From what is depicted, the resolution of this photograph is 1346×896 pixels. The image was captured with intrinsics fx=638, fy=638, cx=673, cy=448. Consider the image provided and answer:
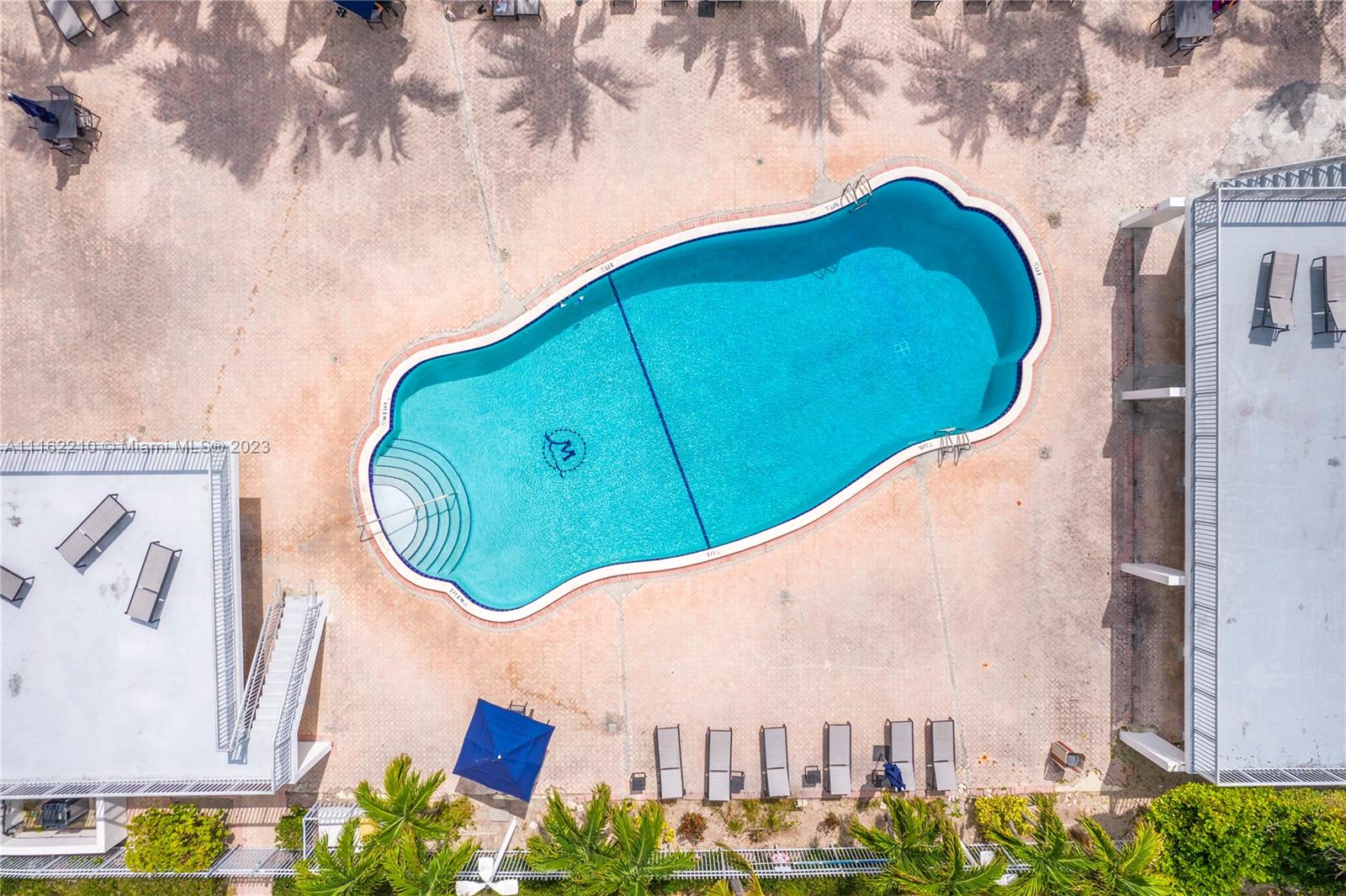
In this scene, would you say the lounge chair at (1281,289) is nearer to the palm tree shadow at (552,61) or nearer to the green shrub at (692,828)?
the palm tree shadow at (552,61)

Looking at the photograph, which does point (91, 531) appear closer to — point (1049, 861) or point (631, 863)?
point (631, 863)

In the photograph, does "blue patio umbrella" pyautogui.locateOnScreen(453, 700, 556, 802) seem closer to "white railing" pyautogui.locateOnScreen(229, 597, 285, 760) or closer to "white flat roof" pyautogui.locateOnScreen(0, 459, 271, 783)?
"white flat roof" pyautogui.locateOnScreen(0, 459, 271, 783)

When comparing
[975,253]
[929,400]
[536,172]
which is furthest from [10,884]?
[975,253]

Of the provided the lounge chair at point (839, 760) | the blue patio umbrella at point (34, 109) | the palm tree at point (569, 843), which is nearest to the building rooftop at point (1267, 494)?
the lounge chair at point (839, 760)

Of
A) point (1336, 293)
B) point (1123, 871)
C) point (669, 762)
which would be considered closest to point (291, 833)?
point (669, 762)

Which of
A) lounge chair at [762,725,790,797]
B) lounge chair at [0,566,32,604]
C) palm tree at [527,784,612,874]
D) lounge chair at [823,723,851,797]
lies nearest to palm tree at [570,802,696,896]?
palm tree at [527,784,612,874]
